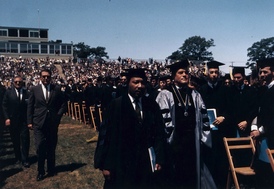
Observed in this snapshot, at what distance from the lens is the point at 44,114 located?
7336 millimetres

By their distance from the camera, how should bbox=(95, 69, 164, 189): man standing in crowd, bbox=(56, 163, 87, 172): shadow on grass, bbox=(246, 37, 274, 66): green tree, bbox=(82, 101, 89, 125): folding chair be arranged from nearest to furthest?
bbox=(95, 69, 164, 189): man standing in crowd, bbox=(56, 163, 87, 172): shadow on grass, bbox=(82, 101, 89, 125): folding chair, bbox=(246, 37, 274, 66): green tree

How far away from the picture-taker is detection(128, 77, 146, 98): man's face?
4547 mm

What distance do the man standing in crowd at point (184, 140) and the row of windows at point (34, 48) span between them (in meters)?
61.7

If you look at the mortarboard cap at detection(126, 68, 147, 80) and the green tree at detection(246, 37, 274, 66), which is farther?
the green tree at detection(246, 37, 274, 66)

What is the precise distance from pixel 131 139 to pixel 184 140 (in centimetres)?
97

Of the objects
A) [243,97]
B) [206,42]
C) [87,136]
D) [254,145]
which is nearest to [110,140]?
[254,145]

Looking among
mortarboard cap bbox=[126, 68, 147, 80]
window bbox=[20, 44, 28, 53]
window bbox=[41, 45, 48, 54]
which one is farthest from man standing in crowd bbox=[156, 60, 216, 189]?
window bbox=[41, 45, 48, 54]

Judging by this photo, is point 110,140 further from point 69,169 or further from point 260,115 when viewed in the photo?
point 69,169

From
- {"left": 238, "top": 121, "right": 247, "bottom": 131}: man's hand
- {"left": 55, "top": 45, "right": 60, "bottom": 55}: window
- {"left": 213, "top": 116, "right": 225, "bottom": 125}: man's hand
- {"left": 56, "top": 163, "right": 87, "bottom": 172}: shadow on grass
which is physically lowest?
{"left": 56, "top": 163, "right": 87, "bottom": 172}: shadow on grass

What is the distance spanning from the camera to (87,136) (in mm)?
12633

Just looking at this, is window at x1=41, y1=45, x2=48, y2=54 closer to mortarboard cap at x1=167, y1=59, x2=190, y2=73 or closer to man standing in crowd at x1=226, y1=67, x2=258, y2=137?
man standing in crowd at x1=226, y1=67, x2=258, y2=137

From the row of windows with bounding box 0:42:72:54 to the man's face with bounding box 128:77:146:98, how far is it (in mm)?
61978

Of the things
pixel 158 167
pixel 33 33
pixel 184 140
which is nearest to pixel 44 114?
pixel 184 140

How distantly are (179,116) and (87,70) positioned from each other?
4544cm
